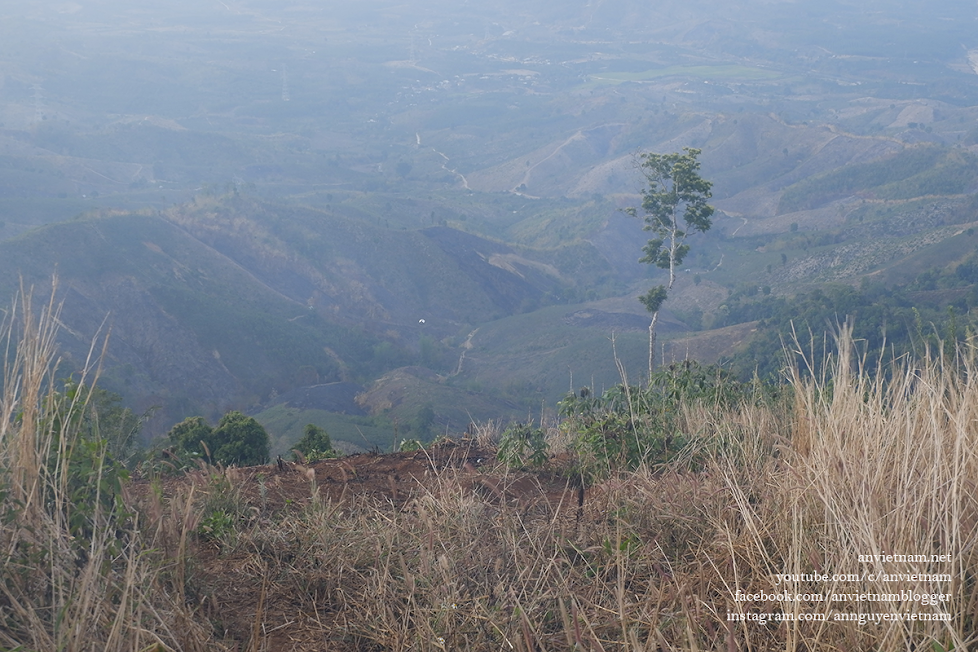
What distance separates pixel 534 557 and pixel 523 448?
8.01 ft

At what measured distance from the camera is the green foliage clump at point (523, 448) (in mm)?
Result: 6098

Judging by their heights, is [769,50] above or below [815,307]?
above

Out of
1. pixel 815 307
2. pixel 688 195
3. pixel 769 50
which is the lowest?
pixel 815 307

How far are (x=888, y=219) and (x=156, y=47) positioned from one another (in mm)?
108219

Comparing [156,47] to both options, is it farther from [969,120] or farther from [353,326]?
[969,120]

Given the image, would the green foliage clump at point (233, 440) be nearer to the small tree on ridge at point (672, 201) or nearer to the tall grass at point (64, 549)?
the tall grass at point (64, 549)

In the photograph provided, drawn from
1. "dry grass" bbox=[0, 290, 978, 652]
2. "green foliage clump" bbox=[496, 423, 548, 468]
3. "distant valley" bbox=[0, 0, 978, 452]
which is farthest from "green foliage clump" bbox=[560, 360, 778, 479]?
"dry grass" bbox=[0, 290, 978, 652]

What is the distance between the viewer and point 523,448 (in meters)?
6.34

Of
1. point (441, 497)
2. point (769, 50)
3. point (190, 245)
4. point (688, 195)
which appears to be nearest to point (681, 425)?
point (441, 497)

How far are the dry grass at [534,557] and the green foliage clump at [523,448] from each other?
1.57m

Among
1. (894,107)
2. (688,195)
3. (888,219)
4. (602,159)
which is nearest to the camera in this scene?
(688,195)

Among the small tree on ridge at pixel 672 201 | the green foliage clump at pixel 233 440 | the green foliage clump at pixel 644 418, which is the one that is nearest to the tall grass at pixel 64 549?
the green foliage clump at pixel 644 418

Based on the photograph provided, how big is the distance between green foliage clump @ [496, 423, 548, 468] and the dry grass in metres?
1.57

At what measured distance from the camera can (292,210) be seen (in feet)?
186
